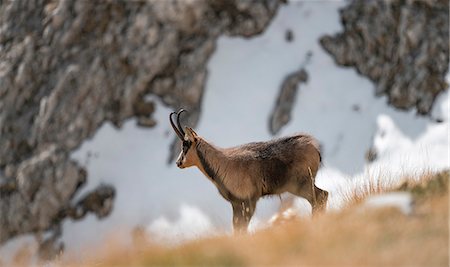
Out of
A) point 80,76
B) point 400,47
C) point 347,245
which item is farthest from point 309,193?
point 80,76

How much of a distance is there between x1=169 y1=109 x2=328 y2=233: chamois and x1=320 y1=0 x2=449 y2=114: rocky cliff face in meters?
27.6

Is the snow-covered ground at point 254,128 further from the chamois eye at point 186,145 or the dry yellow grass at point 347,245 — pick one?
the dry yellow grass at point 347,245

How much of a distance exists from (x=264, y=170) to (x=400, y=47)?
29739 mm

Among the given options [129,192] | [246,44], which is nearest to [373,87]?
[246,44]

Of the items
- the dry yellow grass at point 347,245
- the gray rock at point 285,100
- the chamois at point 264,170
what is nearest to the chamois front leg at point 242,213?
the chamois at point 264,170

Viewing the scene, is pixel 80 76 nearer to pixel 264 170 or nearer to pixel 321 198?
pixel 264 170

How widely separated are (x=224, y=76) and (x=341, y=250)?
116ft

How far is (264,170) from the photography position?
10.5 metres

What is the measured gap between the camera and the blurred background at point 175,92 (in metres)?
35.5

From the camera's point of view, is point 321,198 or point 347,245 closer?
point 347,245

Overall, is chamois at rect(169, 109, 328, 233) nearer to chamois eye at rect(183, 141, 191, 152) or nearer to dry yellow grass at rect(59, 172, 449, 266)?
chamois eye at rect(183, 141, 191, 152)

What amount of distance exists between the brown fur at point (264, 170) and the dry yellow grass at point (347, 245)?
4.38 metres

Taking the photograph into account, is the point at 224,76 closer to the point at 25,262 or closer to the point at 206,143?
the point at 206,143

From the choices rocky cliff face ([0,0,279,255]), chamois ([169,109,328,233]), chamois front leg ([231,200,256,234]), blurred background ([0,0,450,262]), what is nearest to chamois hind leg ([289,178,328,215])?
chamois ([169,109,328,233])
